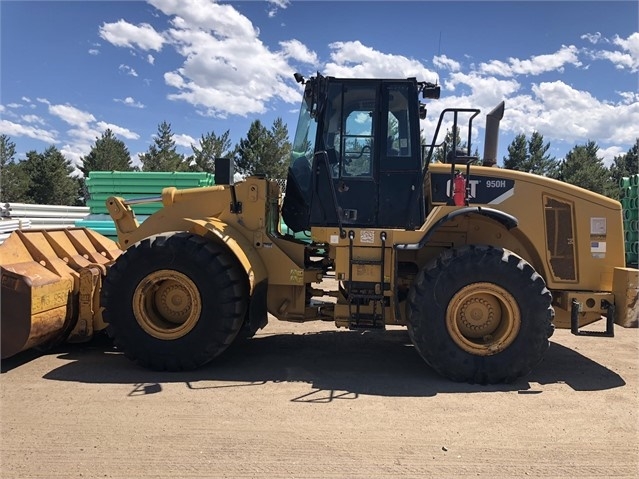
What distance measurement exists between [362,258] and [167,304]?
2.15 meters

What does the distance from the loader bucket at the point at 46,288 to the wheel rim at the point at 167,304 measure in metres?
0.87

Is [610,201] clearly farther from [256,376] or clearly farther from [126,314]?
[126,314]

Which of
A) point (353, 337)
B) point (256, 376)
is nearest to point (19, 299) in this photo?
point (256, 376)

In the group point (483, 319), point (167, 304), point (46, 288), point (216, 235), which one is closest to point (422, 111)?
point (483, 319)

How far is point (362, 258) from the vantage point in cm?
530

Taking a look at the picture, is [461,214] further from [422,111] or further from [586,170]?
[586,170]

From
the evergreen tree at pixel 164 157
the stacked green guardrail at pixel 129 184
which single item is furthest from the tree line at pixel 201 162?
the stacked green guardrail at pixel 129 184

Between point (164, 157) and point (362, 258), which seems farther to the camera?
point (164, 157)

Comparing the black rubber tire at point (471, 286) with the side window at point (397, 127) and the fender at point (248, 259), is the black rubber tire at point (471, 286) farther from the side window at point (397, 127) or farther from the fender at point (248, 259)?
the fender at point (248, 259)

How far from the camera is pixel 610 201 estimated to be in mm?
5422

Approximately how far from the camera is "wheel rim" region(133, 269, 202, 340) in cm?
512

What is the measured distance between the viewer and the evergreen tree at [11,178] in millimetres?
33812

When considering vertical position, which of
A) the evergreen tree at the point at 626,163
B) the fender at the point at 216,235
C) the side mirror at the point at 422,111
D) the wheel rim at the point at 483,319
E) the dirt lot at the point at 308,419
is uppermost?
the evergreen tree at the point at 626,163

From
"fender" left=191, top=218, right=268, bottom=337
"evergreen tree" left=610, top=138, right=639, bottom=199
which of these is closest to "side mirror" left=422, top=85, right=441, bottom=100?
"fender" left=191, top=218, right=268, bottom=337
